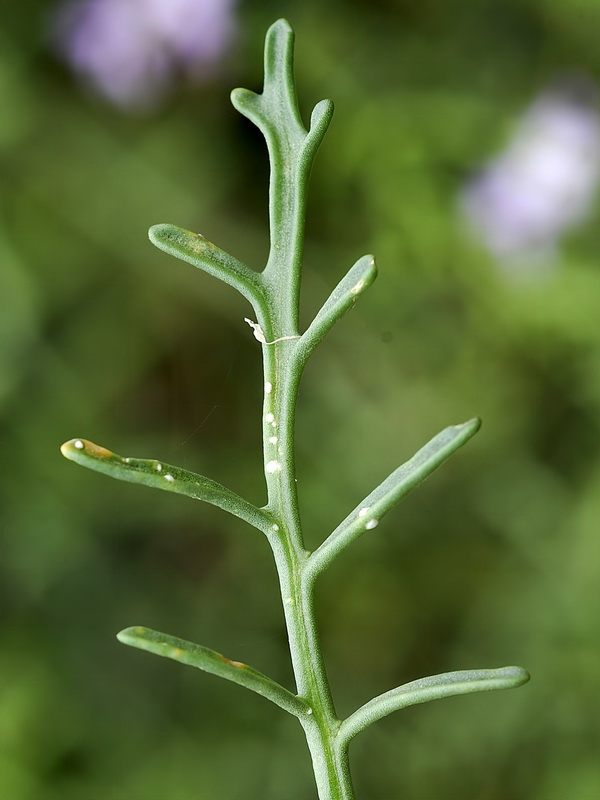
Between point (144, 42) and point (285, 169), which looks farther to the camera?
point (144, 42)

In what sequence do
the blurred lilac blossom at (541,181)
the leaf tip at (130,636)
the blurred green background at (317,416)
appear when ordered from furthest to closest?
the blurred lilac blossom at (541,181), the blurred green background at (317,416), the leaf tip at (130,636)

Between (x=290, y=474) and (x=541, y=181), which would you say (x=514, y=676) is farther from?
(x=541, y=181)

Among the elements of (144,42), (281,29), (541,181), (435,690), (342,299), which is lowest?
(435,690)

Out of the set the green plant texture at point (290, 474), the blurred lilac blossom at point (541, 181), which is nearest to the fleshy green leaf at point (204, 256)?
the green plant texture at point (290, 474)

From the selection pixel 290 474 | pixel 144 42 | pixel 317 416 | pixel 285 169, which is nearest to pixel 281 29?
pixel 285 169

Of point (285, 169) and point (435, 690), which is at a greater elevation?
point (285, 169)

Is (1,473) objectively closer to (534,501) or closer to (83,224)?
A: (83,224)

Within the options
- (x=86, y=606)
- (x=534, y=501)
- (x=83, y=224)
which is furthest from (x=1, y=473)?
(x=534, y=501)

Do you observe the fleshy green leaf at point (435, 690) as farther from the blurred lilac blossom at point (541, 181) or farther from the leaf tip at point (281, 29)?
the blurred lilac blossom at point (541, 181)
